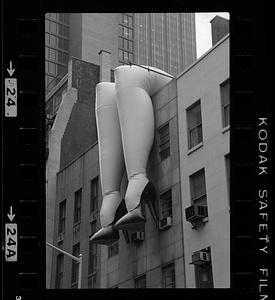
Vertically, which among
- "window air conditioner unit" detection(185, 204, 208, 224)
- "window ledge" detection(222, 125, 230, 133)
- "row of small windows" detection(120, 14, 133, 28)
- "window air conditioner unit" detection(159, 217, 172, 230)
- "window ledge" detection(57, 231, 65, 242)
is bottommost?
"window ledge" detection(57, 231, 65, 242)

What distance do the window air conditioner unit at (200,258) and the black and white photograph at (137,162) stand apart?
40mm

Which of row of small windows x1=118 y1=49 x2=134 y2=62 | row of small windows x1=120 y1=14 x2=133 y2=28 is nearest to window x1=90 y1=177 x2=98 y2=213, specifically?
row of small windows x1=118 y1=49 x2=134 y2=62

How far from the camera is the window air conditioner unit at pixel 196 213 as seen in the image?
26.3m

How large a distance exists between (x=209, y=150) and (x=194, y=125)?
0.89 m

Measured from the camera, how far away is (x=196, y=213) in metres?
26.3

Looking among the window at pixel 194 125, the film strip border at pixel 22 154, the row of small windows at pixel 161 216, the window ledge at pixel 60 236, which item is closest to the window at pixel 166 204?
the row of small windows at pixel 161 216

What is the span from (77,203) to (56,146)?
5.80ft

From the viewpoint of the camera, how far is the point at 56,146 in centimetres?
2683

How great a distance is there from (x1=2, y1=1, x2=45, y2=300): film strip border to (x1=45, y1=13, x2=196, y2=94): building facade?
171 cm

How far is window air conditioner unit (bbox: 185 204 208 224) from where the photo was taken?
2628 centimetres

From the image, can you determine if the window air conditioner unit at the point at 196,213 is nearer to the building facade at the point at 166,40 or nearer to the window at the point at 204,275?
the window at the point at 204,275

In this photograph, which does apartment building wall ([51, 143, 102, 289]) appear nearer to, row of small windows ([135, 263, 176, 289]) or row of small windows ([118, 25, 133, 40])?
row of small windows ([135, 263, 176, 289])

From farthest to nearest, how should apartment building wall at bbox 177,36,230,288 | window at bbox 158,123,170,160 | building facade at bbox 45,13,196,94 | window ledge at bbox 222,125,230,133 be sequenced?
window ledge at bbox 222,125,230,133 < window at bbox 158,123,170,160 < apartment building wall at bbox 177,36,230,288 < building facade at bbox 45,13,196,94
